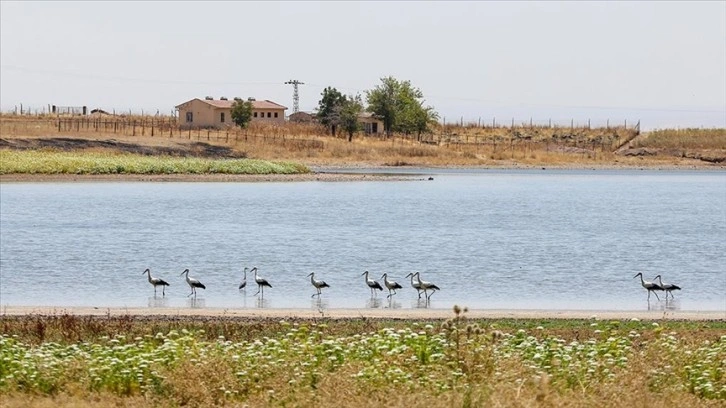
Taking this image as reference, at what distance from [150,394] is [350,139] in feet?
380

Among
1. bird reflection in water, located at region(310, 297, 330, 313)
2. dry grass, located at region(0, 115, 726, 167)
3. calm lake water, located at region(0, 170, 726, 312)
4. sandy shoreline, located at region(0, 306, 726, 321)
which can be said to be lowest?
calm lake water, located at region(0, 170, 726, 312)

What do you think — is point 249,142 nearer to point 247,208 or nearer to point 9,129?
point 9,129

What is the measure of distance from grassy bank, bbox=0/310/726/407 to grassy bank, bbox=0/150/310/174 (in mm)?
71717

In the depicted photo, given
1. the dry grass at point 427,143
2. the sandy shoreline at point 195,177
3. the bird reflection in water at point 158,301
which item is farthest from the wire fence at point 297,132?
the bird reflection in water at point 158,301

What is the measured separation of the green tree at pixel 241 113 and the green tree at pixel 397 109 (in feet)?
66.8

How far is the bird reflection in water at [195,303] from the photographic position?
29.0 metres

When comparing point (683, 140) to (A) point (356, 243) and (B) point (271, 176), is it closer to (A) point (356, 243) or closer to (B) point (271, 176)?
(B) point (271, 176)

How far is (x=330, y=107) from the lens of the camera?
14250 cm

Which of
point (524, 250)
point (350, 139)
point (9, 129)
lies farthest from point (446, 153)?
point (524, 250)

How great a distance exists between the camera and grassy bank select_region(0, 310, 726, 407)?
44.4ft

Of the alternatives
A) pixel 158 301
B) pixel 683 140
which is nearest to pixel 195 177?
pixel 158 301

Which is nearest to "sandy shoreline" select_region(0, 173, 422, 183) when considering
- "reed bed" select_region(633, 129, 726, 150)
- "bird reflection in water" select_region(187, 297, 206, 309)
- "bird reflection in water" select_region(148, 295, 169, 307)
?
"reed bed" select_region(633, 129, 726, 150)

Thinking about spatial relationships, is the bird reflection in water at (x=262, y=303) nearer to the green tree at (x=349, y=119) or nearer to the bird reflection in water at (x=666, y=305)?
the bird reflection in water at (x=666, y=305)

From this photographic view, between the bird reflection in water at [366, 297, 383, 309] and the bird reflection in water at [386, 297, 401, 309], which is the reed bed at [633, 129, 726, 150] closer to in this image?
the bird reflection in water at [386, 297, 401, 309]
